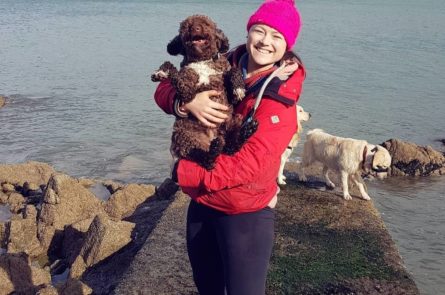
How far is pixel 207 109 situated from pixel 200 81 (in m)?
0.23

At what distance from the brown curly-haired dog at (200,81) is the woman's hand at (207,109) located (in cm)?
4

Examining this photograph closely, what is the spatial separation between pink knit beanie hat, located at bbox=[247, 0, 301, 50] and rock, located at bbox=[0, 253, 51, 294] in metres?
4.50

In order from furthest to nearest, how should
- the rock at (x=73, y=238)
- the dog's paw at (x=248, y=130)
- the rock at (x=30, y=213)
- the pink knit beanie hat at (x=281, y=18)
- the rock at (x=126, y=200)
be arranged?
the rock at (x=126, y=200), the rock at (x=30, y=213), the rock at (x=73, y=238), the pink knit beanie hat at (x=281, y=18), the dog's paw at (x=248, y=130)

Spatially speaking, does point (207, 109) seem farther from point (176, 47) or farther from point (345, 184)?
point (345, 184)

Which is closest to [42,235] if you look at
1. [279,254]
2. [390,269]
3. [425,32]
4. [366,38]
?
[279,254]

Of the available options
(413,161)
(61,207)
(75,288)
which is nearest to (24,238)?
(61,207)

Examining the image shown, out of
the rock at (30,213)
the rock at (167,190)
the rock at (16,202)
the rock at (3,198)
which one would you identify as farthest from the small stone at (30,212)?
the rock at (167,190)

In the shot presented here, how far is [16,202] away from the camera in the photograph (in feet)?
31.5

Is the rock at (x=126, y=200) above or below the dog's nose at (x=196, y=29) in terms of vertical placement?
below

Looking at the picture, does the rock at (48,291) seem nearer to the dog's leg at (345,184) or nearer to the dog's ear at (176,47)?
the dog's ear at (176,47)

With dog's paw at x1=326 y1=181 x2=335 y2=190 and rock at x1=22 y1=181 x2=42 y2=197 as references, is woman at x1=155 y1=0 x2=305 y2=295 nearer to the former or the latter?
dog's paw at x1=326 y1=181 x2=335 y2=190

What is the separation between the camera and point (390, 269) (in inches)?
227

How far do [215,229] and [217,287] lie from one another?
55cm

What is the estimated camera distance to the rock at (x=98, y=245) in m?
6.41
